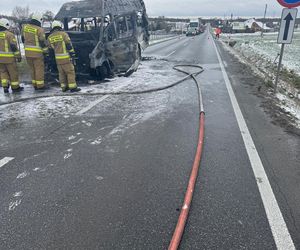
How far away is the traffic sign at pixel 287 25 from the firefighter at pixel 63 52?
217 inches

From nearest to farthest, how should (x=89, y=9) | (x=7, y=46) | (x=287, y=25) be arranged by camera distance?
(x=287, y=25) < (x=7, y=46) < (x=89, y=9)

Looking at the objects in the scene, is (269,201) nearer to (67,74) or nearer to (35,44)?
(67,74)

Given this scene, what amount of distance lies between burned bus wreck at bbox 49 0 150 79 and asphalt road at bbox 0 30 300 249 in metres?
3.02

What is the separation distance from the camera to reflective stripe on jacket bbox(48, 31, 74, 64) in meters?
7.48

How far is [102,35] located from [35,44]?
1960 millimetres

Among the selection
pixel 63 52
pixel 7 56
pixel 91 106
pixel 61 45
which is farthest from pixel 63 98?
pixel 7 56

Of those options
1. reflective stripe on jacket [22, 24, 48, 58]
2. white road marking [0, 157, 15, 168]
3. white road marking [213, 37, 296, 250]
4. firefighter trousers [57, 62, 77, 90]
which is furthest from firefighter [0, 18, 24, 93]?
white road marking [213, 37, 296, 250]

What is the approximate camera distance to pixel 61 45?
24.7 feet

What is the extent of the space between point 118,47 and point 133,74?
59.0 inches

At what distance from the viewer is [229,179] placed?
341 cm

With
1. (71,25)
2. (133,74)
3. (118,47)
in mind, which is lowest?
(133,74)

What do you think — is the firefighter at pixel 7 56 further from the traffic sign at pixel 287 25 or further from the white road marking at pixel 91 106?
the traffic sign at pixel 287 25

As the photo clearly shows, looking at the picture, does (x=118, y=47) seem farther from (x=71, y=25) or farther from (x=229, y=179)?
(x=229, y=179)

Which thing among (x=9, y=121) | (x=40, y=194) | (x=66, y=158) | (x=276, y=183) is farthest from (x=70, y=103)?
(x=276, y=183)
